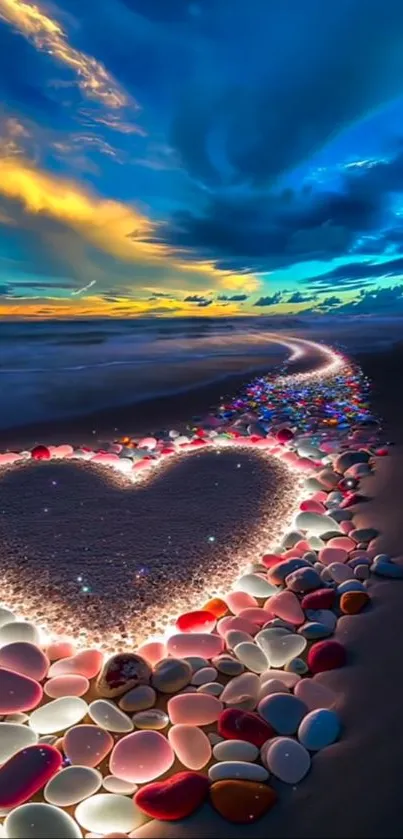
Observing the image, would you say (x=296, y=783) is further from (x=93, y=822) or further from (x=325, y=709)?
(x=93, y=822)

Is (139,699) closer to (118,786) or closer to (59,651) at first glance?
(118,786)

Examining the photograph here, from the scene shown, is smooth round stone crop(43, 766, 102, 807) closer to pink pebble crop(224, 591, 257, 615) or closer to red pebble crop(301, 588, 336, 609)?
pink pebble crop(224, 591, 257, 615)

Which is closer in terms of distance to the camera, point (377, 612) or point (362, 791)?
point (362, 791)

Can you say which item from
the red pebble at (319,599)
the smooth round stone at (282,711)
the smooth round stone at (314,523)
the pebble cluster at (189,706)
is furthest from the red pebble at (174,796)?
the smooth round stone at (314,523)

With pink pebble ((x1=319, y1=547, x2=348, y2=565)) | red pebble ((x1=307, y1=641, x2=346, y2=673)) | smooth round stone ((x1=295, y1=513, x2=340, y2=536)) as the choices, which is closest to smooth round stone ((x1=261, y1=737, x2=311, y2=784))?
red pebble ((x1=307, y1=641, x2=346, y2=673))

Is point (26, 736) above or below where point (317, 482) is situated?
below

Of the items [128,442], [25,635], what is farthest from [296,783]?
[128,442]

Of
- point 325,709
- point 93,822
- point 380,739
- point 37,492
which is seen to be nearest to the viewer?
point 93,822

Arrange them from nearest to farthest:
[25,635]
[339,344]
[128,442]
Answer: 1. [25,635]
2. [128,442]
3. [339,344]
